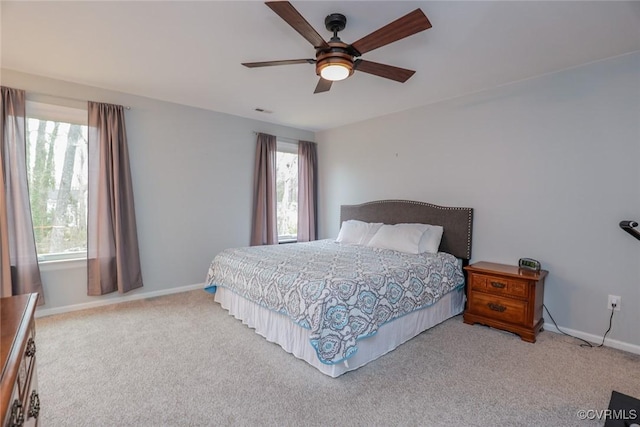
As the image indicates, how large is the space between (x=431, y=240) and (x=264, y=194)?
2.56 metres

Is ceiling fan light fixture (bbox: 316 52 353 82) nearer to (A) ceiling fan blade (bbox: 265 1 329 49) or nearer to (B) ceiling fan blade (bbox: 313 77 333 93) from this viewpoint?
(A) ceiling fan blade (bbox: 265 1 329 49)

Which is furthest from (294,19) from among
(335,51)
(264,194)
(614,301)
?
(614,301)

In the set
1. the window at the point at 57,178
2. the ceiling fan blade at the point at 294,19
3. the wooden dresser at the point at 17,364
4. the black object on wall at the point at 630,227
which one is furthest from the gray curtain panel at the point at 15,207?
the black object on wall at the point at 630,227

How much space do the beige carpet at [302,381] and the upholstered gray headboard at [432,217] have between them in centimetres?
102

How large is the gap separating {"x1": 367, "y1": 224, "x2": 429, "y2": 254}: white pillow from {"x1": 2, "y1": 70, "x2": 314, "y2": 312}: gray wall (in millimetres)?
2080

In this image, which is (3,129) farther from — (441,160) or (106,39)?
(441,160)

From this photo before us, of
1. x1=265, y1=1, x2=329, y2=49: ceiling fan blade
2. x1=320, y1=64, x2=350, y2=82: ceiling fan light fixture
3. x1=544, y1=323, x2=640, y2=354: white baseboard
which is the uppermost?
x1=265, y1=1, x2=329, y2=49: ceiling fan blade

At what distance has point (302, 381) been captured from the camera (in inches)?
84.3

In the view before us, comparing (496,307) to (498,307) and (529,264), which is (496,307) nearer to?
(498,307)

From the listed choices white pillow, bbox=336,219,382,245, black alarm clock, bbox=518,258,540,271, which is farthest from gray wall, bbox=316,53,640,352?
white pillow, bbox=336,219,382,245

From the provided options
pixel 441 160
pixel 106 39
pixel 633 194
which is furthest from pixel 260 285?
pixel 633 194

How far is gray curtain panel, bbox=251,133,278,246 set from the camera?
471 centimetres

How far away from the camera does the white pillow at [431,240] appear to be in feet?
11.6

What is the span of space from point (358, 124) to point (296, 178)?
141 cm
